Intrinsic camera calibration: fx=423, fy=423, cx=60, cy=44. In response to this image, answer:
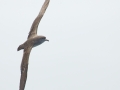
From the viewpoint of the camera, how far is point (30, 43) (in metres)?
41.7

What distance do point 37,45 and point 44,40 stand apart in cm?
107

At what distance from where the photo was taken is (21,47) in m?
41.2

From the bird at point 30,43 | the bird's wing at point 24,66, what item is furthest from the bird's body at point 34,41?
the bird's wing at point 24,66

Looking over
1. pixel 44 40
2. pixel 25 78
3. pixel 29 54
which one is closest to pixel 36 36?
pixel 44 40

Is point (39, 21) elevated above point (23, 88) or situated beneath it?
elevated above

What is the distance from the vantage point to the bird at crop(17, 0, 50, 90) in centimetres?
3770

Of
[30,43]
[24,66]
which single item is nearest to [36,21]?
[30,43]

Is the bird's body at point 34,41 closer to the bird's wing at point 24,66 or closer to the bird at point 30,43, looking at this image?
the bird at point 30,43

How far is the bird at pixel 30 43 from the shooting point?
37700mm

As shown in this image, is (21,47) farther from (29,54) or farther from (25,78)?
(25,78)

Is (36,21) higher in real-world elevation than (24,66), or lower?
higher

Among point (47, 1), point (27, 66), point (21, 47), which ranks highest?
point (47, 1)

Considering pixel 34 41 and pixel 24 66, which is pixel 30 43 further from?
pixel 24 66

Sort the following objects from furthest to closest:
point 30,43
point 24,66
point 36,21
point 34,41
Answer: point 36,21, point 34,41, point 30,43, point 24,66
